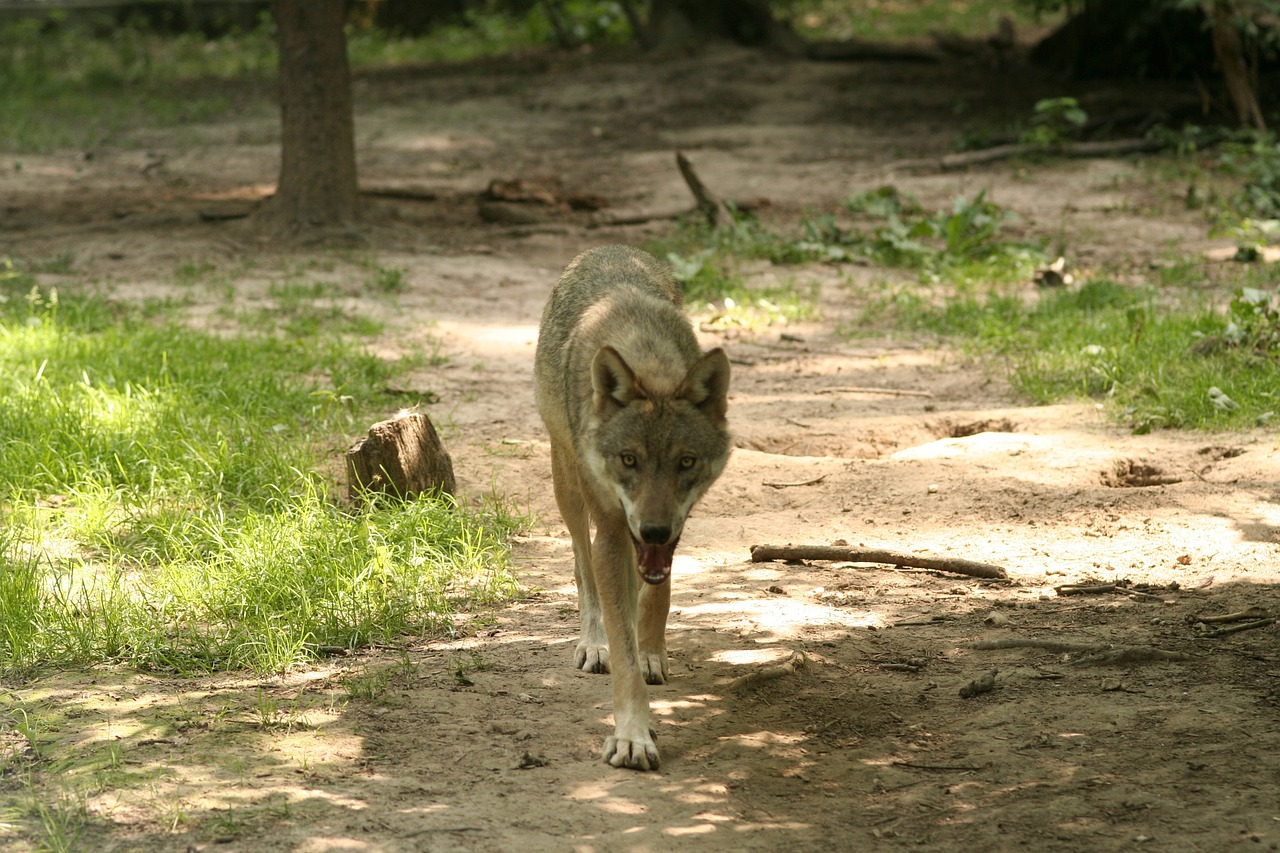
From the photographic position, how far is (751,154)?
54.3 ft

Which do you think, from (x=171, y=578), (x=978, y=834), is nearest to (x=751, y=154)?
(x=171, y=578)

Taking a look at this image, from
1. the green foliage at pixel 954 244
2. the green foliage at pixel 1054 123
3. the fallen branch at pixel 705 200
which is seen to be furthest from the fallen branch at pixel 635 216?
the green foliage at pixel 1054 123

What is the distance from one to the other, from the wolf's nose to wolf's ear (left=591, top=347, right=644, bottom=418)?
464mm

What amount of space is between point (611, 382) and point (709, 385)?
0.33 m

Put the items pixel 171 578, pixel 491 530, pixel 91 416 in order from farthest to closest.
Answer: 1. pixel 91 416
2. pixel 491 530
3. pixel 171 578

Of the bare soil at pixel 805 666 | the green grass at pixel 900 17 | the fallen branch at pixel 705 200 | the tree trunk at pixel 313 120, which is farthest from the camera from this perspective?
the green grass at pixel 900 17

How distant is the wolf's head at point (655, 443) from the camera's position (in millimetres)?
4082

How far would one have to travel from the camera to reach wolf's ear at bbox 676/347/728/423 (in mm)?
4230

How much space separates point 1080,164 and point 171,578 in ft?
40.7

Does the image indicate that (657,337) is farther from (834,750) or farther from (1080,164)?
(1080,164)

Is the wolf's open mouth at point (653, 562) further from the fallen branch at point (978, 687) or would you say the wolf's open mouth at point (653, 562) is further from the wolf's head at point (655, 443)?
the fallen branch at point (978, 687)

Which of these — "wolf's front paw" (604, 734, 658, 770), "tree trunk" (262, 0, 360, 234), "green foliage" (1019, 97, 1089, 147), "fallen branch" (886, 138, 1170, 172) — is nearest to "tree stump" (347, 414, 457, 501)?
"wolf's front paw" (604, 734, 658, 770)

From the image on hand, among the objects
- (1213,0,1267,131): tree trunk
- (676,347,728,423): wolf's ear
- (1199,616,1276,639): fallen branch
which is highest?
(1213,0,1267,131): tree trunk

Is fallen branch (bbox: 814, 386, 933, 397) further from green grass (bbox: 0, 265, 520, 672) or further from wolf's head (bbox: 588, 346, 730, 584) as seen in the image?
wolf's head (bbox: 588, 346, 730, 584)
